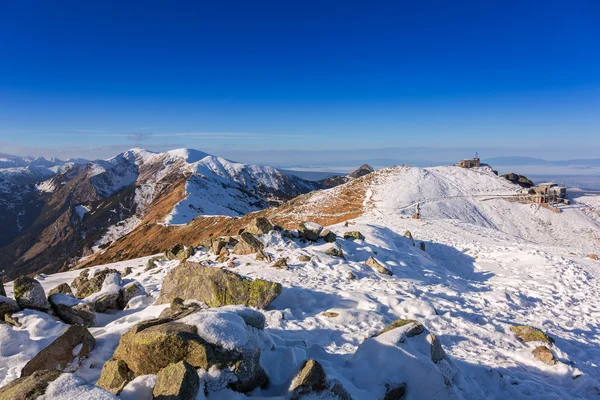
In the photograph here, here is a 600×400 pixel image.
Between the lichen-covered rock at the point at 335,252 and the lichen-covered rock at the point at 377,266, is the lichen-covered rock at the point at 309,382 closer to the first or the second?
the lichen-covered rock at the point at 377,266

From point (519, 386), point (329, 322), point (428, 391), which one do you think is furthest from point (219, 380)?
point (519, 386)

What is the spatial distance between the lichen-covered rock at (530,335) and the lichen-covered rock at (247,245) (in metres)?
13.7

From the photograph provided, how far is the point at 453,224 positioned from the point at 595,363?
33.0m

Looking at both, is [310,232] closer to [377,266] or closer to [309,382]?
[377,266]

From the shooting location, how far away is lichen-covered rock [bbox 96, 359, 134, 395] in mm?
6277

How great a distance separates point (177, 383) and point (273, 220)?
5330 centimetres

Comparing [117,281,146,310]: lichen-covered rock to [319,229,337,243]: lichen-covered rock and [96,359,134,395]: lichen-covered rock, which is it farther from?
[319,229,337,243]: lichen-covered rock

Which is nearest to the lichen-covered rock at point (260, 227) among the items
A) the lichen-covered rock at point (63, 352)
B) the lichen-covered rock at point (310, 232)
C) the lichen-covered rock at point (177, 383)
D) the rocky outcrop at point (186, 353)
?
the lichen-covered rock at point (310, 232)

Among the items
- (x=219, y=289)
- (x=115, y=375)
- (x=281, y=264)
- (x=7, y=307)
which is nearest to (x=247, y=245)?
(x=281, y=264)

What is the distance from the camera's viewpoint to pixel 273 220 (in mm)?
58438

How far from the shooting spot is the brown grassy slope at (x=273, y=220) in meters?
55.2

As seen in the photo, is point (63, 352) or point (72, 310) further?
point (72, 310)

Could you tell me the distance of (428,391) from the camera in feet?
22.7

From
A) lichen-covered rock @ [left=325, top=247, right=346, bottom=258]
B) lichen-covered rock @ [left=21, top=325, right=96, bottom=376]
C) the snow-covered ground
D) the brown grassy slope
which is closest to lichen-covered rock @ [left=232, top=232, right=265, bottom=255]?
the snow-covered ground
